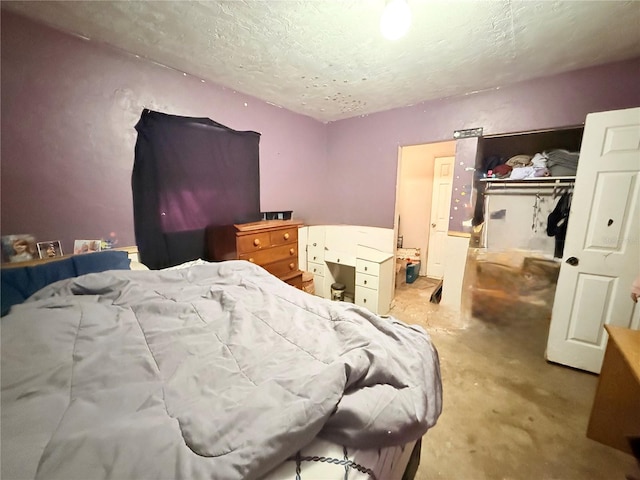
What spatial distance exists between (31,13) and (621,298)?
13.0 ft

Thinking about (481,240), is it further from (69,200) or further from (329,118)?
(69,200)

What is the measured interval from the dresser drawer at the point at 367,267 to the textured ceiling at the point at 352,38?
5.44 ft

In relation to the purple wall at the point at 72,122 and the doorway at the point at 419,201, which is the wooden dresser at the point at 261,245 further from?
the doorway at the point at 419,201

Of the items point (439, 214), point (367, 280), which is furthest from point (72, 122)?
point (439, 214)

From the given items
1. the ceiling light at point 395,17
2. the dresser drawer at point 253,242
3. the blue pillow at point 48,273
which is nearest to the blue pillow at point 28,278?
the blue pillow at point 48,273

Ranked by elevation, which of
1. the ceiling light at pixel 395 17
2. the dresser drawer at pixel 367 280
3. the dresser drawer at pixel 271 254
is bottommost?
the dresser drawer at pixel 367 280

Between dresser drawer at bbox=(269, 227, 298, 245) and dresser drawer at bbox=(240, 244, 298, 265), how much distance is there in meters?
0.05

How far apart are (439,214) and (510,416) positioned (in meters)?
2.95

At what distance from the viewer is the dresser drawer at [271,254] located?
6.84ft

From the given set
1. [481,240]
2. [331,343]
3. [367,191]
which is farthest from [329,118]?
[331,343]

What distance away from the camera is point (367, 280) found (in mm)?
2736

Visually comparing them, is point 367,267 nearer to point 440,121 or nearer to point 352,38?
point 440,121

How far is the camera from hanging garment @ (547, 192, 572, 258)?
7.91ft

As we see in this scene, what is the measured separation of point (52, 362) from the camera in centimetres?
68
